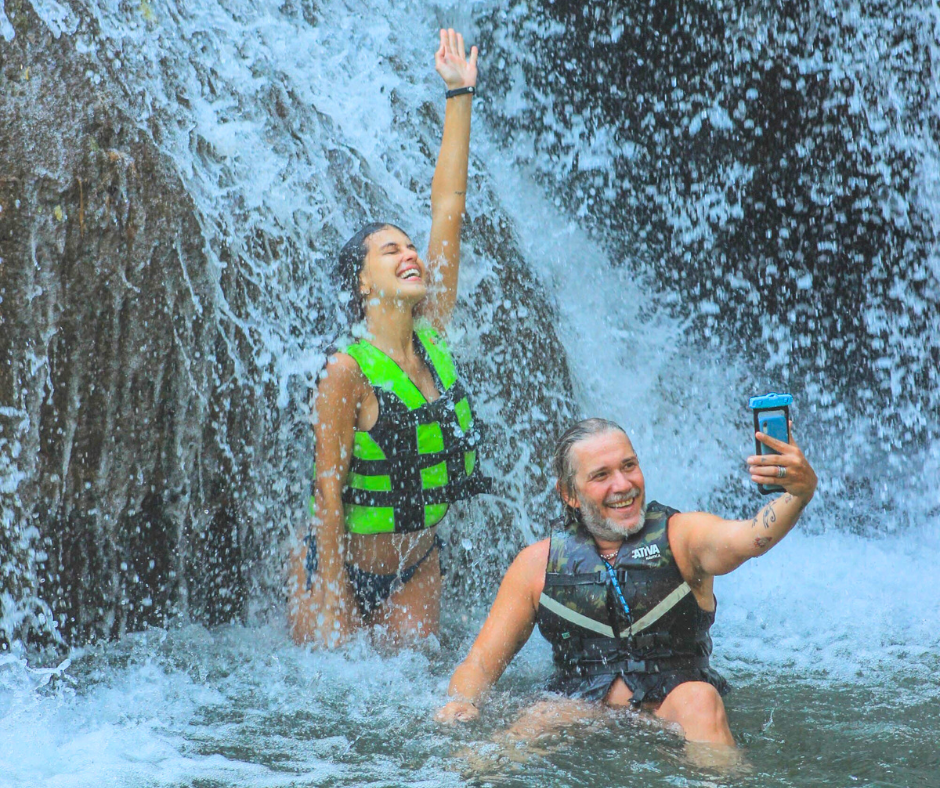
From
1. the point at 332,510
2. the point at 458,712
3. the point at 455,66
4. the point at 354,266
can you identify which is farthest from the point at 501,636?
the point at 455,66

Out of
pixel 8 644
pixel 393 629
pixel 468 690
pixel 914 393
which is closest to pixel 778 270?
pixel 914 393

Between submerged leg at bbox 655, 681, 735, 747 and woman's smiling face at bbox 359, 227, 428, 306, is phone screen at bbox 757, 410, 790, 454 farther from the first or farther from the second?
woman's smiling face at bbox 359, 227, 428, 306

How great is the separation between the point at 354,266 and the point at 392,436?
0.70m

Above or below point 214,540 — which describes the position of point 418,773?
below

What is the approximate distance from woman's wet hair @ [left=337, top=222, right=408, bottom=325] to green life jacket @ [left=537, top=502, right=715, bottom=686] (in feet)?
4.49

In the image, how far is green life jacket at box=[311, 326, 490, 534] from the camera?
4.03 meters

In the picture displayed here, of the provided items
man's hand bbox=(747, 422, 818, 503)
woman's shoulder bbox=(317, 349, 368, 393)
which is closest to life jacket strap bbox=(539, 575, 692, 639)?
man's hand bbox=(747, 422, 818, 503)

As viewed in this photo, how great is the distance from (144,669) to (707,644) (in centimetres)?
217

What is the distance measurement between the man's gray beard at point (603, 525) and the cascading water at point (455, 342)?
604 mm

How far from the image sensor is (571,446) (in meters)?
3.48

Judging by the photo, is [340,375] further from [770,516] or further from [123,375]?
[770,516]

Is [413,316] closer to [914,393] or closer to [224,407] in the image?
[224,407]

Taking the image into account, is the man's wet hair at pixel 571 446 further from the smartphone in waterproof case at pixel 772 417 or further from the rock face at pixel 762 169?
the rock face at pixel 762 169

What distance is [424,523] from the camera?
4141 millimetres
